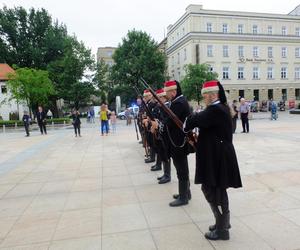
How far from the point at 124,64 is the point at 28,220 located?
151 feet

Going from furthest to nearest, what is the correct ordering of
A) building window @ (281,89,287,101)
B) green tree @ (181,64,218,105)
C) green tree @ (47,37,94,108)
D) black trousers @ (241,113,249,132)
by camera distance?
building window @ (281,89,287,101), green tree @ (47,37,94,108), green tree @ (181,64,218,105), black trousers @ (241,113,249,132)

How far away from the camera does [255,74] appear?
54.1 meters

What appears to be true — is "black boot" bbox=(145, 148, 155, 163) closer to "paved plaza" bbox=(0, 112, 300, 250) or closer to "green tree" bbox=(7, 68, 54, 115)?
"paved plaza" bbox=(0, 112, 300, 250)

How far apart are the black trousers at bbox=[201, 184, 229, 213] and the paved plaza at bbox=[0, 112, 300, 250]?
0.44m

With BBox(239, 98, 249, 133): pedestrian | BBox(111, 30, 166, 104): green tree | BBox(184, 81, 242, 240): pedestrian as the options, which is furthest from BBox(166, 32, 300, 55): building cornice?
BBox(184, 81, 242, 240): pedestrian

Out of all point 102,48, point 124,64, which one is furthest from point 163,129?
point 102,48

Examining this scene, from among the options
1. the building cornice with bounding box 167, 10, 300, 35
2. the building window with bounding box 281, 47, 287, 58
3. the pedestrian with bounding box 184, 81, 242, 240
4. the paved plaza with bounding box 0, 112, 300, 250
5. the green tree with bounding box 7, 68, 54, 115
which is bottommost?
the paved plaza with bounding box 0, 112, 300, 250

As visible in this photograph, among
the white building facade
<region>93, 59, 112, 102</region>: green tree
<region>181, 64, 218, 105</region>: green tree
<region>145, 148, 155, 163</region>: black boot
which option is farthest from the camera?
the white building facade

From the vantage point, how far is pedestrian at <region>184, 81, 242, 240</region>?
11.5ft

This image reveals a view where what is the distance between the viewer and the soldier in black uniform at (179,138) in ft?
15.9

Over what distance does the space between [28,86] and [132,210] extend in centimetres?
3013

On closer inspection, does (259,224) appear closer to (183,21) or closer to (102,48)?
(183,21)

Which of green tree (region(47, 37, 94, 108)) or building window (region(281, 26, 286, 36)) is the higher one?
building window (region(281, 26, 286, 36))

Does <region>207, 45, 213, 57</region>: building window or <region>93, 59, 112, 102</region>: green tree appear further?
<region>207, 45, 213, 57</region>: building window
